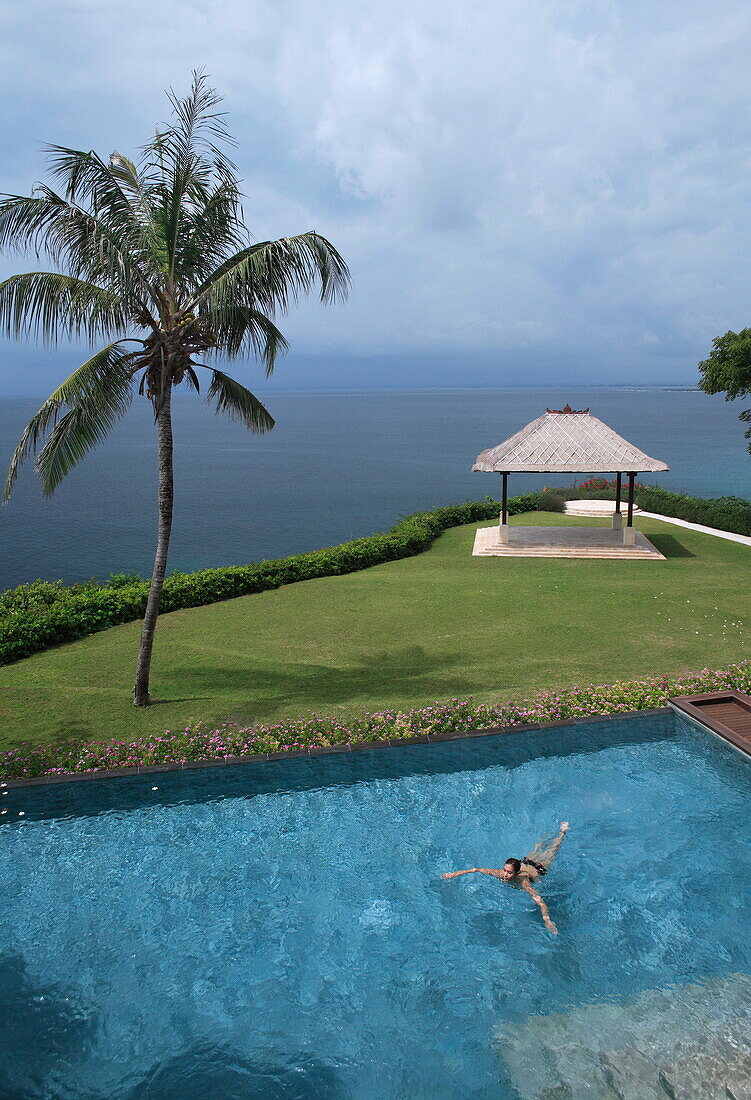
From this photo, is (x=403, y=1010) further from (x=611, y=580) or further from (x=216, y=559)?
(x=216, y=559)

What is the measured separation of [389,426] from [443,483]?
8520cm

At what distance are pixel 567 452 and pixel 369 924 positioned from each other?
675 inches

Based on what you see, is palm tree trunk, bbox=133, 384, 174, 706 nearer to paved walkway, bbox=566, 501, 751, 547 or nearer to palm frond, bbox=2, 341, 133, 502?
palm frond, bbox=2, 341, 133, 502

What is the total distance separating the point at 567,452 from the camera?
22.0 m

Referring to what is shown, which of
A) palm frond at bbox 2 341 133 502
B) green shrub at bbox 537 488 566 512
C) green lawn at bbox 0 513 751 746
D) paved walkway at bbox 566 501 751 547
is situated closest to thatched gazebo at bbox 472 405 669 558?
green lawn at bbox 0 513 751 746

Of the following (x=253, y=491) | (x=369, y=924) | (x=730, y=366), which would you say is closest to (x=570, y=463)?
(x=730, y=366)

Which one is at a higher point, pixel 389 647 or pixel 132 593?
pixel 132 593

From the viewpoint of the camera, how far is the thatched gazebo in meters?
21.5

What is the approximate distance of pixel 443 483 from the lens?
62281mm

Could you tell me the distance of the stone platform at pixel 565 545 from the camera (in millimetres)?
21875

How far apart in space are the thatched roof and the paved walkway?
541 cm

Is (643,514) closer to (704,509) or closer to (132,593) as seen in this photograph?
(704,509)

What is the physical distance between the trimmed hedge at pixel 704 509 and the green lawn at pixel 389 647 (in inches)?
247

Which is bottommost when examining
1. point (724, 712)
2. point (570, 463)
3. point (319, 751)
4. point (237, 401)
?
point (319, 751)
